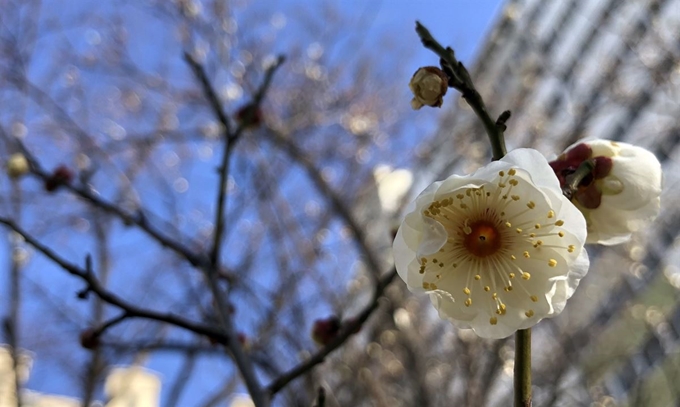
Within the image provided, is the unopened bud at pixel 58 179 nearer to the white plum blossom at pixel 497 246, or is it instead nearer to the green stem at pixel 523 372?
the white plum blossom at pixel 497 246

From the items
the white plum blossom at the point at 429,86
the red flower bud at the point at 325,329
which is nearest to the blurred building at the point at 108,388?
the red flower bud at the point at 325,329

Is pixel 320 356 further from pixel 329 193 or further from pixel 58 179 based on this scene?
pixel 329 193

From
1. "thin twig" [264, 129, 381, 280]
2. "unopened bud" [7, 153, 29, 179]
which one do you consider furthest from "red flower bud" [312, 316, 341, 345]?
"thin twig" [264, 129, 381, 280]

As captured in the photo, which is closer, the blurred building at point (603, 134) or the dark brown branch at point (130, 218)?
the dark brown branch at point (130, 218)

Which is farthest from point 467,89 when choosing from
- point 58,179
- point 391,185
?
point 391,185

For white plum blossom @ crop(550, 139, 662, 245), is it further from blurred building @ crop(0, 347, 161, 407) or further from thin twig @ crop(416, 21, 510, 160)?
blurred building @ crop(0, 347, 161, 407)

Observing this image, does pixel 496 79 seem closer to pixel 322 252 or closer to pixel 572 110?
pixel 572 110

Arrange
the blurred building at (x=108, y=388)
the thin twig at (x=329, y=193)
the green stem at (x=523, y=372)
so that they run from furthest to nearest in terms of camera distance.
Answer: the thin twig at (x=329, y=193) → the blurred building at (x=108, y=388) → the green stem at (x=523, y=372)
